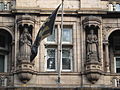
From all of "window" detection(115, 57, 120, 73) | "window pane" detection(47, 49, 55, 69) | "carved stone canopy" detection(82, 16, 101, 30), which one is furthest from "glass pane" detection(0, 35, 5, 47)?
"window" detection(115, 57, 120, 73)

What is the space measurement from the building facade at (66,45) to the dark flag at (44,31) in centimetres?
98

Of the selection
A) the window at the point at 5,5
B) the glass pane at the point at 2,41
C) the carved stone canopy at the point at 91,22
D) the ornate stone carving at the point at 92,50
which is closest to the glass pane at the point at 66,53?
the ornate stone carving at the point at 92,50

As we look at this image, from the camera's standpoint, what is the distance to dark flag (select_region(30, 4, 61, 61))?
34.3 metres

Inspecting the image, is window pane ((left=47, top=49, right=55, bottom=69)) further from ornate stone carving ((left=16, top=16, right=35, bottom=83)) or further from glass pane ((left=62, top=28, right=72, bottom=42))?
ornate stone carving ((left=16, top=16, right=35, bottom=83))

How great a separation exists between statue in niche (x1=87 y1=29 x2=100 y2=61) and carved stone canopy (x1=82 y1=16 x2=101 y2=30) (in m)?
0.32

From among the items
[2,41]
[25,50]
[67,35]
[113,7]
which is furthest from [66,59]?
[113,7]

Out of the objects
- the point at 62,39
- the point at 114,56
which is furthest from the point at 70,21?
the point at 114,56

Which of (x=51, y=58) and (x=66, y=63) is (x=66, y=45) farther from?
(x=51, y=58)

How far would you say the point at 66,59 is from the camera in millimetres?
36344

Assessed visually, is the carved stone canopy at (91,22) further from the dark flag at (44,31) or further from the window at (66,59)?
the dark flag at (44,31)

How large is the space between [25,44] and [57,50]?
2045 mm

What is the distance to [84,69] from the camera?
35.3 meters

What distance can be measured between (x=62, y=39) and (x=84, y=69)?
241 cm

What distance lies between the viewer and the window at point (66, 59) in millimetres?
36125
